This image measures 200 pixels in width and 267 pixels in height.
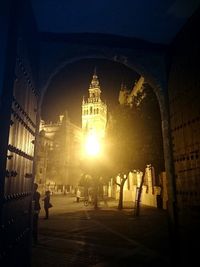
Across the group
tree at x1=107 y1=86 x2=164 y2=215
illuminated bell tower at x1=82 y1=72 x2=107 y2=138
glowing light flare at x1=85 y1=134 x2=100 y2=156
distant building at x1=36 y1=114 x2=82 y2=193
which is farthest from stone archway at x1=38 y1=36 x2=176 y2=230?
illuminated bell tower at x1=82 y1=72 x2=107 y2=138

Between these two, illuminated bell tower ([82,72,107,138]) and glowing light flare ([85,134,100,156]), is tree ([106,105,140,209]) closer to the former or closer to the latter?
glowing light flare ([85,134,100,156])

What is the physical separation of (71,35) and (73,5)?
0.88m

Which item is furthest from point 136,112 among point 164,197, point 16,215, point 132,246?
point 16,215

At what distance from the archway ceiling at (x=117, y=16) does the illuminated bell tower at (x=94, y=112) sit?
76983mm

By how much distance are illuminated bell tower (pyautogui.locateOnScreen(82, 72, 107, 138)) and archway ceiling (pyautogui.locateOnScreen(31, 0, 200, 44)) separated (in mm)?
76983

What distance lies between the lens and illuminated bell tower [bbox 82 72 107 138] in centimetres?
8275

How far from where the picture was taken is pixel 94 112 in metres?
83.8

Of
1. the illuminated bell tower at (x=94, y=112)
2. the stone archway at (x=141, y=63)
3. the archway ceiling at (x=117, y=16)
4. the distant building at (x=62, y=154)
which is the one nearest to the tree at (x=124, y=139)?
the stone archway at (x=141, y=63)

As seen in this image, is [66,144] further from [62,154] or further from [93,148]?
[93,148]

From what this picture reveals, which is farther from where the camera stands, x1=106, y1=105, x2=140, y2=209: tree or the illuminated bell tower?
the illuminated bell tower

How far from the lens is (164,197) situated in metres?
17.7

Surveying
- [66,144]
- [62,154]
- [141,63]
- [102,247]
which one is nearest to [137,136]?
[102,247]

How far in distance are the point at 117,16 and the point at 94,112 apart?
262 feet

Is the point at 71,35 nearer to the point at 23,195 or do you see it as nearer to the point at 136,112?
the point at 23,195
